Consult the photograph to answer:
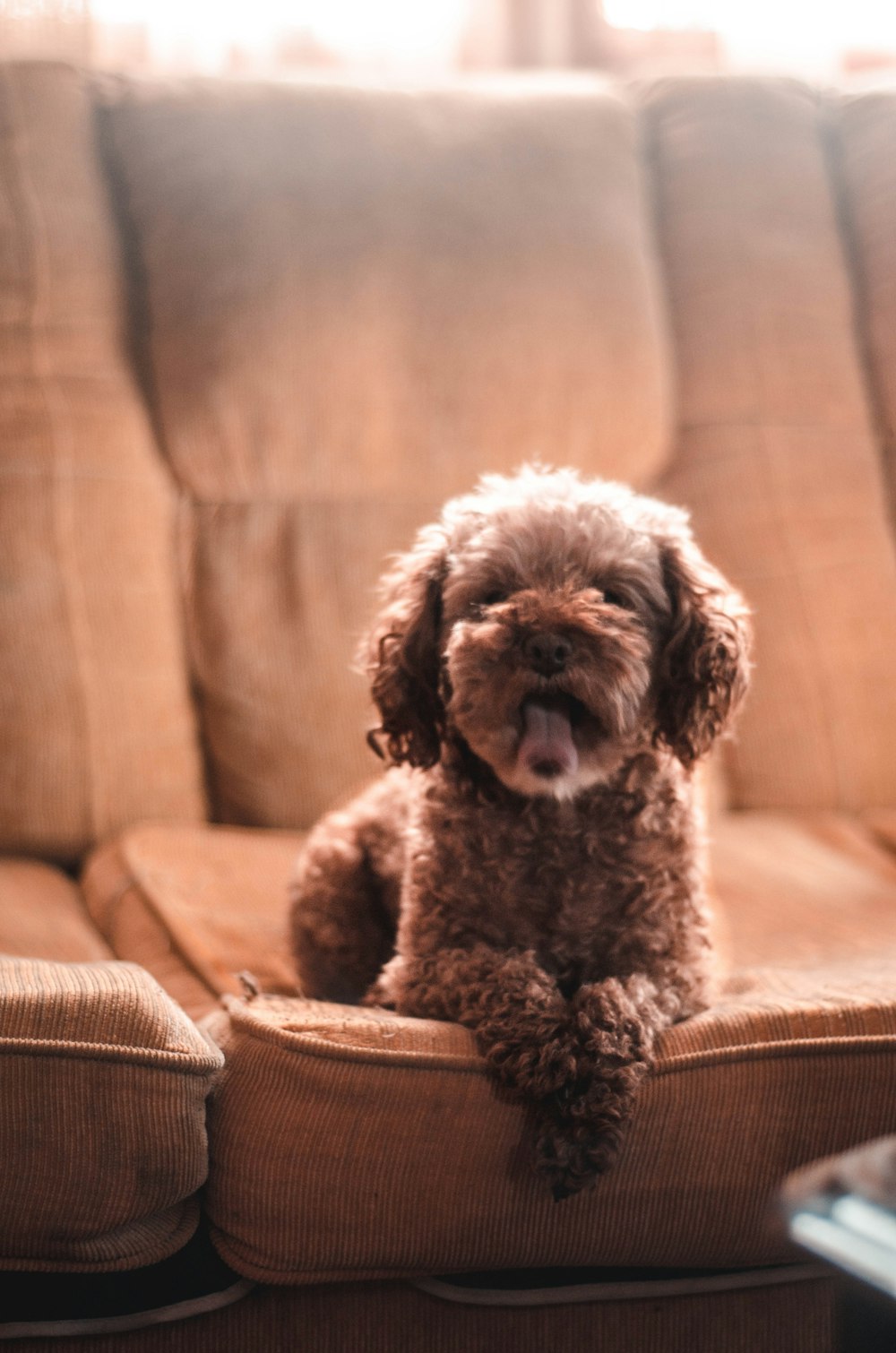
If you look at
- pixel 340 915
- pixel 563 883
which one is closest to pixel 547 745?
pixel 563 883

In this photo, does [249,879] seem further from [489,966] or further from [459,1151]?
[459,1151]

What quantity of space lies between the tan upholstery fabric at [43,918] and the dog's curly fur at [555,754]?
1.29 ft

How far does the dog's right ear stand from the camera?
155 centimetres

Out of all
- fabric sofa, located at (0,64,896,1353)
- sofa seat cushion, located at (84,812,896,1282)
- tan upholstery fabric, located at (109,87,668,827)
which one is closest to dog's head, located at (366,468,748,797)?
sofa seat cushion, located at (84,812,896,1282)

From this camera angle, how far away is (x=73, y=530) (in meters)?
2.10

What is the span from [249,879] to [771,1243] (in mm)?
935

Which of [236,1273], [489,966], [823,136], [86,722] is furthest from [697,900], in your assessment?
[823,136]

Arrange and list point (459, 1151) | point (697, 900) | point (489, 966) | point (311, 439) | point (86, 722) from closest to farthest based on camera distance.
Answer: point (459, 1151) < point (489, 966) < point (697, 900) < point (86, 722) < point (311, 439)

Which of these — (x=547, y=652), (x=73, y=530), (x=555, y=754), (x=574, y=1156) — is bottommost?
(x=574, y=1156)

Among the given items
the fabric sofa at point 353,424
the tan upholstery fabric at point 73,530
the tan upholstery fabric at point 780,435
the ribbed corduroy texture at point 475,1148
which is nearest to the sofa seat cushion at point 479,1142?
the ribbed corduroy texture at point 475,1148

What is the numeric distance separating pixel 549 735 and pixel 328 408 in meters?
1.02

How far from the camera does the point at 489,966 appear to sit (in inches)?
53.9

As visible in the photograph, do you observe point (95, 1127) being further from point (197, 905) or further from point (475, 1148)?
point (197, 905)

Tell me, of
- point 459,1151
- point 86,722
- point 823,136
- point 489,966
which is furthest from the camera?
point 823,136
